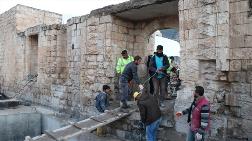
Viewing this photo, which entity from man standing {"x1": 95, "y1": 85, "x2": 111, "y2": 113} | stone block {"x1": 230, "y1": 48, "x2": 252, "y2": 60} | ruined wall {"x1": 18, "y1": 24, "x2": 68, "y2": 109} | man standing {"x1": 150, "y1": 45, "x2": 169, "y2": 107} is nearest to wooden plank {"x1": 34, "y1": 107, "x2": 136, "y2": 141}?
man standing {"x1": 95, "y1": 85, "x2": 111, "y2": 113}

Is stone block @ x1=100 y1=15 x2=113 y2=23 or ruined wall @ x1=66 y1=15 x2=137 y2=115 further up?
stone block @ x1=100 y1=15 x2=113 y2=23

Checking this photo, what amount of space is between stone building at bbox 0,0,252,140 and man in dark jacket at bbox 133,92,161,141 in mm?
483

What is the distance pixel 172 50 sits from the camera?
46.3 ft

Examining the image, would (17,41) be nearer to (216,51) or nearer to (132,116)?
Answer: (132,116)

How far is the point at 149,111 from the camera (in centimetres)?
588

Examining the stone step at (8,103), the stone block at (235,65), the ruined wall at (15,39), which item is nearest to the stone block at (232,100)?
the stone block at (235,65)

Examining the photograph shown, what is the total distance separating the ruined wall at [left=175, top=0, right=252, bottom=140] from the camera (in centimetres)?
530

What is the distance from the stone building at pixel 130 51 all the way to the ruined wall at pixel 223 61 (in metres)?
0.02

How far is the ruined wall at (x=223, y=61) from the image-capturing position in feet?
17.4

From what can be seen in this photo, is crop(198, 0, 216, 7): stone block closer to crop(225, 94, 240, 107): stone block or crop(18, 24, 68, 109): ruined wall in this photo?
crop(225, 94, 240, 107): stone block

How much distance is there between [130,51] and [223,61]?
12.2 ft

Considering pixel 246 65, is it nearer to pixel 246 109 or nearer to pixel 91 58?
pixel 246 109

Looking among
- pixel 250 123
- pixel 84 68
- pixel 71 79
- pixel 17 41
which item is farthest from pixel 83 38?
pixel 17 41

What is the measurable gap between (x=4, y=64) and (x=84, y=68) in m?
8.31
